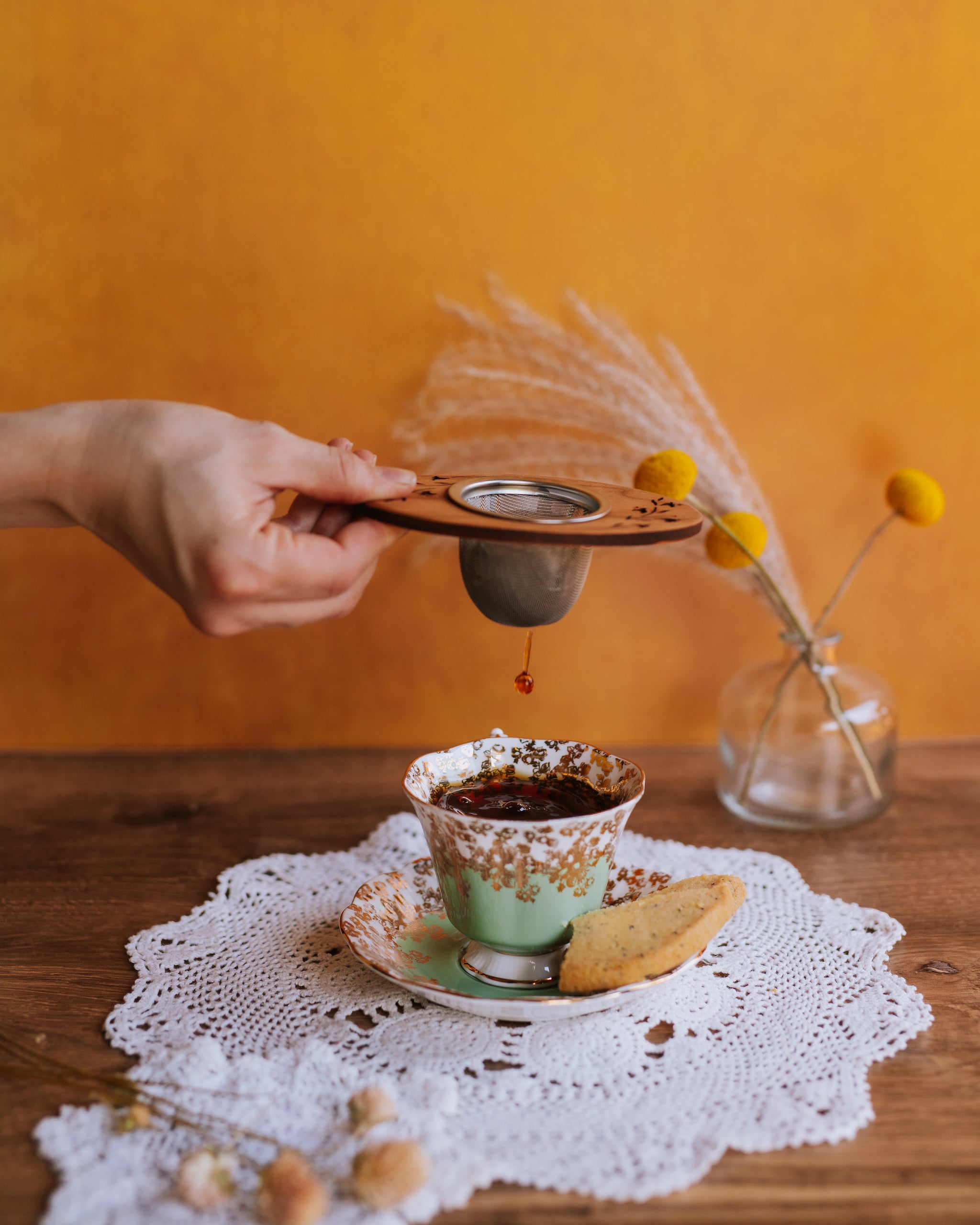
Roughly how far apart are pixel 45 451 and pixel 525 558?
39 centimetres

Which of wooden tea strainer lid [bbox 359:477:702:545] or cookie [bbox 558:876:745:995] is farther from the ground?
wooden tea strainer lid [bbox 359:477:702:545]

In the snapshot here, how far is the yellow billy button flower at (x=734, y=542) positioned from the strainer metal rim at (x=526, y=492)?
31 cm

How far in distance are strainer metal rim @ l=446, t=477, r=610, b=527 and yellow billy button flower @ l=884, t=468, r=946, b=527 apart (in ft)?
1.76

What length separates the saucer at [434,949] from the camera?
0.67 meters

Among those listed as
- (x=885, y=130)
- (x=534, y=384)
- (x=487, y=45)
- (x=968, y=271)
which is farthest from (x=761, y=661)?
(x=487, y=45)

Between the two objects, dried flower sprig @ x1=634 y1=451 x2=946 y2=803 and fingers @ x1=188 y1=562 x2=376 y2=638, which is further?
dried flower sprig @ x1=634 y1=451 x2=946 y2=803

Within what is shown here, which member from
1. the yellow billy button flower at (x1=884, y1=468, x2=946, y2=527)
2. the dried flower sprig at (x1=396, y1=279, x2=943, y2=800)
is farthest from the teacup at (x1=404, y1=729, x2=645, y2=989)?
the yellow billy button flower at (x1=884, y1=468, x2=946, y2=527)

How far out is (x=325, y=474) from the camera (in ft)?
2.45

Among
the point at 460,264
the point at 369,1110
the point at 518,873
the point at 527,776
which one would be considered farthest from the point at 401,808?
the point at 460,264

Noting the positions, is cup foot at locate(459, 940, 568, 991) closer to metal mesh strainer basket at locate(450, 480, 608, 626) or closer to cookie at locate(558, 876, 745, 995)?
cookie at locate(558, 876, 745, 995)

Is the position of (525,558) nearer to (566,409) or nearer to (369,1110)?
(369,1110)

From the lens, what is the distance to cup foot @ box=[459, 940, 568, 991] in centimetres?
73

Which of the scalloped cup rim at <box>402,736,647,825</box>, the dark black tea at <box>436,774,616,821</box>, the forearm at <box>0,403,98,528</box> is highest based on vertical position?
the forearm at <box>0,403,98,528</box>

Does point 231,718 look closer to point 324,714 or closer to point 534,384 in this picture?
point 324,714
